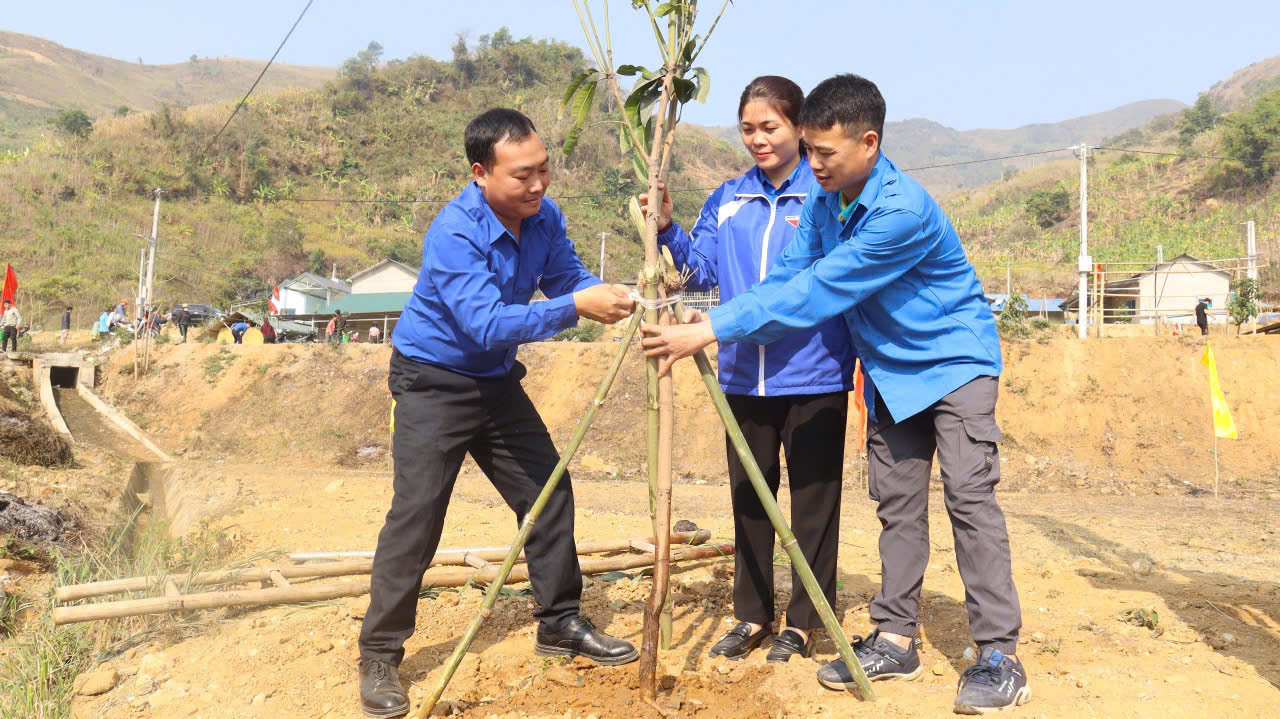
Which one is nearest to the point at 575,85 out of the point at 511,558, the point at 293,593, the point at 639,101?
the point at 639,101

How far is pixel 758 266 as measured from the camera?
10.2 feet

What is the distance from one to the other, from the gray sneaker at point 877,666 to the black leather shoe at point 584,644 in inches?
27.7

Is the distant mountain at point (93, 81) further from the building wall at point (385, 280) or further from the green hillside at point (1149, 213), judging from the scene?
the green hillside at point (1149, 213)

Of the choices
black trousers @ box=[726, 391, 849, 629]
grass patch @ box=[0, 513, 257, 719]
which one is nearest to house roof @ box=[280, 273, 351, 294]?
grass patch @ box=[0, 513, 257, 719]

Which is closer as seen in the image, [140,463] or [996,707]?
[996,707]

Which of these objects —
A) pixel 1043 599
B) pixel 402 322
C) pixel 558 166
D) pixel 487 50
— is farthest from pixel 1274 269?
pixel 487 50

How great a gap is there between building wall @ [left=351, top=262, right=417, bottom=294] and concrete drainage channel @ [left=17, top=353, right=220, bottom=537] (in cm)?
1714

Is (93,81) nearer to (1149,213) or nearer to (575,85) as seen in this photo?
(1149,213)

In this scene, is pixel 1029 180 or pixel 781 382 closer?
pixel 781 382

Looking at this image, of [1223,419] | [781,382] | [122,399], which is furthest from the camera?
[122,399]

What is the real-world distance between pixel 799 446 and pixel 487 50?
2693 inches

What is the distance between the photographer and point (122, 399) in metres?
17.7

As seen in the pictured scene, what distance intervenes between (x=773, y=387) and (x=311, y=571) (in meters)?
2.49

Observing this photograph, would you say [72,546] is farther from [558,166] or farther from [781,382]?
[558,166]
